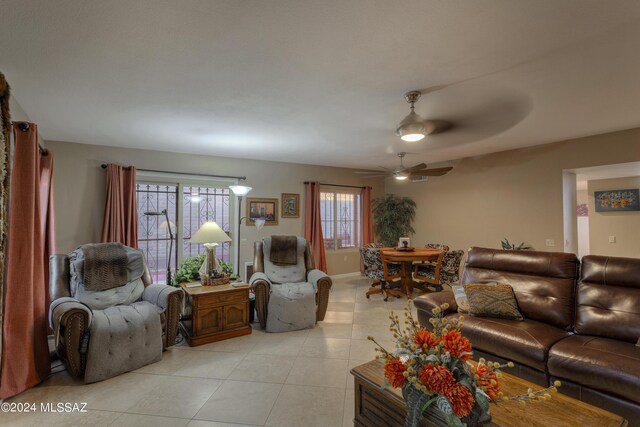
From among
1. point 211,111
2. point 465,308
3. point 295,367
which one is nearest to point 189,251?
point 211,111

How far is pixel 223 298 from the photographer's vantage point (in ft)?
11.3

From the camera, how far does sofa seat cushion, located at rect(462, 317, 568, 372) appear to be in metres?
2.14

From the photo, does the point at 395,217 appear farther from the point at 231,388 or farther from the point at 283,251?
the point at 231,388

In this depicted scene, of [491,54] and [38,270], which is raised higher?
[491,54]

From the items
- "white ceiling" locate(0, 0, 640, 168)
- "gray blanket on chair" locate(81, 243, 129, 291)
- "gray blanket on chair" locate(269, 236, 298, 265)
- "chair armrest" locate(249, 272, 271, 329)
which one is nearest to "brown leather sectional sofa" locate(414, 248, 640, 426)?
"white ceiling" locate(0, 0, 640, 168)

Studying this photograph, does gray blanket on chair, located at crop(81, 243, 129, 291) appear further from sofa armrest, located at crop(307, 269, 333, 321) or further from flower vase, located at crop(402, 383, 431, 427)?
flower vase, located at crop(402, 383, 431, 427)

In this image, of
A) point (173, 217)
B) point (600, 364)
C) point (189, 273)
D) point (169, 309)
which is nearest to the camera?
point (600, 364)

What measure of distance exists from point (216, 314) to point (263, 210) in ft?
8.81

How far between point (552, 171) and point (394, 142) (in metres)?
2.54

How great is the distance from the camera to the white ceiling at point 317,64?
64.1 inches

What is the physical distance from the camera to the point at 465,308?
2793mm

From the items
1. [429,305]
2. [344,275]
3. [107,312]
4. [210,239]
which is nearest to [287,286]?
[210,239]

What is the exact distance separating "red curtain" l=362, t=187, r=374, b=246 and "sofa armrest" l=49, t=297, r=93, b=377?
17.6 ft

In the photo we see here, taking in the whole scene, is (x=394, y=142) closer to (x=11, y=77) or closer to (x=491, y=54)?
A: (x=491, y=54)
